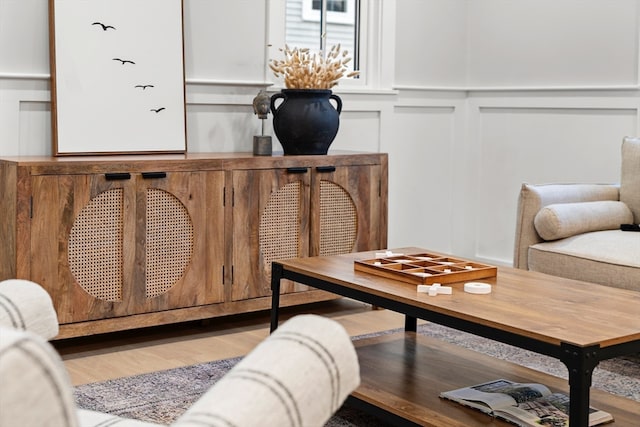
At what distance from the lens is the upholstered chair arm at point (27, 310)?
1162mm

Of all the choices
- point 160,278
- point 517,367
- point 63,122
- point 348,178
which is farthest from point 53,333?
point 348,178

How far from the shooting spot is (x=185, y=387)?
2939 mm

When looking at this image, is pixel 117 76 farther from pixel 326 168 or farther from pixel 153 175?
pixel 326 168

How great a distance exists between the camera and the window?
453 cm

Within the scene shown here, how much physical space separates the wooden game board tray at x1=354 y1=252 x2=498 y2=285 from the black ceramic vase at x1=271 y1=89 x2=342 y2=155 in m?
1.11

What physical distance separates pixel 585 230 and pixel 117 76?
2.01 metres

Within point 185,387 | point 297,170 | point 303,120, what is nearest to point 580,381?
point 185,387

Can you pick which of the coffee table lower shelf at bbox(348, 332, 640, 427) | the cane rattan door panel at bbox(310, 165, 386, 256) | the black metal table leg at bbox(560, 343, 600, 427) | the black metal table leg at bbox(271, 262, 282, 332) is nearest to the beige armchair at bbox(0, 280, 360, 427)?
the black metal table leg at bbox(560, 343, 600, 427)

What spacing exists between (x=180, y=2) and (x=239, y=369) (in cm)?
314

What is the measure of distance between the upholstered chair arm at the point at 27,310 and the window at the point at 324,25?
345cm

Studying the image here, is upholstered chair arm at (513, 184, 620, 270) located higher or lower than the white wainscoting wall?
lower

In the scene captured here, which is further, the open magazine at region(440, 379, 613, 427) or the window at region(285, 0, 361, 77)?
the window at region(285, 0, 361, 77)

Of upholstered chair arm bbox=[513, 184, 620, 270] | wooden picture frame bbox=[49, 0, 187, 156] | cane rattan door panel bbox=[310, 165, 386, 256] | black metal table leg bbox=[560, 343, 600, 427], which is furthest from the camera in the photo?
cane rattan door panel bbox=[310, 165, 386, 256]

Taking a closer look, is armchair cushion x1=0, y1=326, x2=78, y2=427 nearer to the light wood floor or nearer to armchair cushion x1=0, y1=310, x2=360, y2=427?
armchair cushion x1=0, y1=310, x2=360, y2=427
